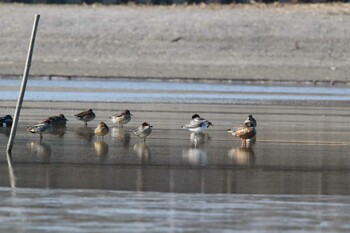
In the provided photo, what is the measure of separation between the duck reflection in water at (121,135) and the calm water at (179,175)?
0.07ft

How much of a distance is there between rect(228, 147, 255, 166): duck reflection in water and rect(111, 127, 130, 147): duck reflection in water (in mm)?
1596

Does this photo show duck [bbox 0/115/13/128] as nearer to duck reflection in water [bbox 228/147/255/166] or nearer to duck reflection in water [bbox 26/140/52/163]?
duck reflection in water [bbox 26/140/52/163]

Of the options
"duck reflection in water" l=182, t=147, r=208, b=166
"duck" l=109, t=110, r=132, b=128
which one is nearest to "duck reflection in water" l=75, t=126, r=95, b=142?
"duck" l=109, t=110, r=132, b=128

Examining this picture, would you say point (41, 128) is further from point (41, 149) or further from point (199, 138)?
point (199, 138)

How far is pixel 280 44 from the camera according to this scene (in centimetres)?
3859

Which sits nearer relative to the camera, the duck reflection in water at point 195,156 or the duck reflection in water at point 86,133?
the duck reflection in water at point 195,156

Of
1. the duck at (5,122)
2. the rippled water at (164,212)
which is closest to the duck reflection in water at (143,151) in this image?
the duck at (5,122)

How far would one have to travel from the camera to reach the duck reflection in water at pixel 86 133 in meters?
18.2

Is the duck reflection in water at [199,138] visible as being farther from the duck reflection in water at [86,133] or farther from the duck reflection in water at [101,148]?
the duck reflection in water at [86,133]

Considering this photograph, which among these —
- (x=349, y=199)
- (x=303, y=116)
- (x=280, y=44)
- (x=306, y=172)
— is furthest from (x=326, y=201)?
(x=280, y=44)

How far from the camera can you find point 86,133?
1894cm

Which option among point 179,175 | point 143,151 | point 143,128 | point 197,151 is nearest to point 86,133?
point 143,128

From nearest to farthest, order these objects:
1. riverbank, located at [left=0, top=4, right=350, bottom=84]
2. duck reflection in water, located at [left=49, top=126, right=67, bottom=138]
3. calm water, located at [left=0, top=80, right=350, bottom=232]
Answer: calm water, located at [left=0, top=80, right=350, bottom=232] < duck reflection in water, located at [left=49, top=126, right=67, bottom=138] < riverbank, located at [left=0, top=4, right=350, bottom=84]

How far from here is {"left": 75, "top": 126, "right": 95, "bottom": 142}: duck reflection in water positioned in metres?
Result: 18.2
